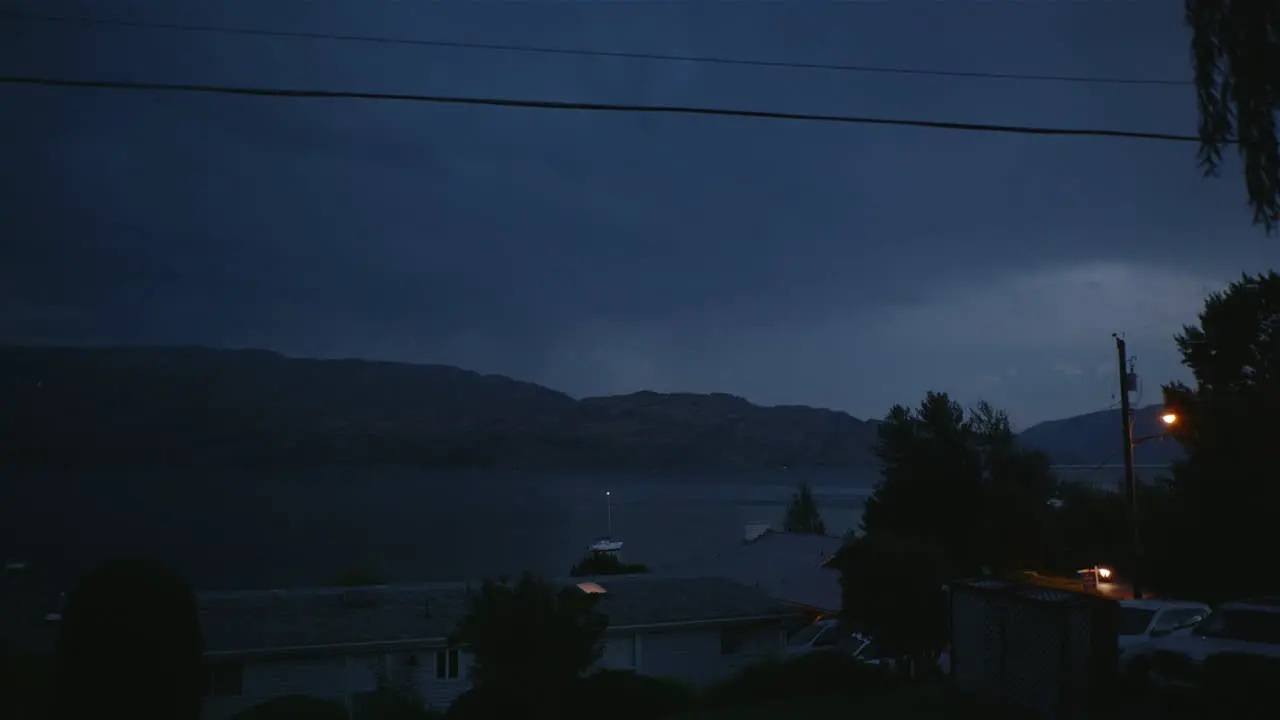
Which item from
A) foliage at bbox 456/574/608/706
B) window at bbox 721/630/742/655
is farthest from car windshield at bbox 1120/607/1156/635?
window at bbox 721/630/742/655

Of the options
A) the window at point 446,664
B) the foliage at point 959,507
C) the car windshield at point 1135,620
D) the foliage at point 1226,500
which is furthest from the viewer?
the foliage at point 959,507

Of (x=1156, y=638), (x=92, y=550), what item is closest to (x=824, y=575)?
(x=1156, y=638)

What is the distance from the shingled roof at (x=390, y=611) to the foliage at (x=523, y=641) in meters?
10.4

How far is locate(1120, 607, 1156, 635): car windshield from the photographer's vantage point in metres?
19.1

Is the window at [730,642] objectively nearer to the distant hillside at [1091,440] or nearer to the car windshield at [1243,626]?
the car windshield at [1243,626]

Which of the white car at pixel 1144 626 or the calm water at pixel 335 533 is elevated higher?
the white car at pixel 1144 626

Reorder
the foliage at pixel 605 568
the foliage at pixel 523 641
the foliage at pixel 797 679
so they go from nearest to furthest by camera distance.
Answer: the foliage at pixel 523 641
the foliage at pixel 797 679
the foliage at pixel 605 568

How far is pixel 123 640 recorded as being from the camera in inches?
806

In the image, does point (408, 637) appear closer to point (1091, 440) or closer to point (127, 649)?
point (127, 649)

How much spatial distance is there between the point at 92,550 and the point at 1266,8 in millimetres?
111042

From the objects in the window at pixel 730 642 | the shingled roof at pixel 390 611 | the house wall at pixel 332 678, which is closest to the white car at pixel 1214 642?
the shingled roof at pixel 390 611

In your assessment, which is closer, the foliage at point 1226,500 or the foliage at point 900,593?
the foliage at point 1226,500

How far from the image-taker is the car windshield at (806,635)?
3504 cm

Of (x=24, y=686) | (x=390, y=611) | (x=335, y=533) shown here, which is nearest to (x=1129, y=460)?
(x=390, y=611)
